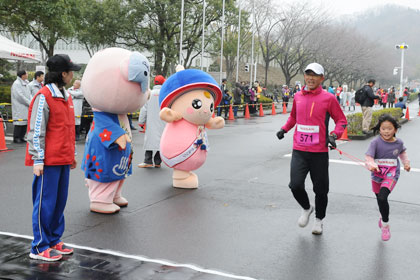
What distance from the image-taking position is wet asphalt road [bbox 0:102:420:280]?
15.8ft

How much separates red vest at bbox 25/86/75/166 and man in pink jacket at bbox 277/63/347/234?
8.49 feet

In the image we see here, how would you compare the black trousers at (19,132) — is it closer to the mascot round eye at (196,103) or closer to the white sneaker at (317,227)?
the mascot round eye at (196,103)

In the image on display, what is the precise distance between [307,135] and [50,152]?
2.82 m

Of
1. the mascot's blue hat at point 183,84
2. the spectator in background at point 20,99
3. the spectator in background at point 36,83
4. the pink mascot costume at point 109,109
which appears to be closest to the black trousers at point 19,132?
the spectator in background at point 20,99

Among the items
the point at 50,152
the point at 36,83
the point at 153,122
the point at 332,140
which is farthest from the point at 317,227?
the point at 36,83

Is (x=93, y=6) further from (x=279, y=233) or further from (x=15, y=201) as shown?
(x=279, y=233)

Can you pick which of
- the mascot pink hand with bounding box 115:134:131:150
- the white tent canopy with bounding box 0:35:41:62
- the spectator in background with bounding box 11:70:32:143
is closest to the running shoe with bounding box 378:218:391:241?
the mascot pink hand with bounding box 115:134:131:150

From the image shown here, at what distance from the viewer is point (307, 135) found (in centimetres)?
552

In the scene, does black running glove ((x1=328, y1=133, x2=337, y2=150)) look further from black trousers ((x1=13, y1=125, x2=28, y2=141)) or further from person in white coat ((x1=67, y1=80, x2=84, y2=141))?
black trousers ((x1=13, y1=125, x2=28, y2=141))

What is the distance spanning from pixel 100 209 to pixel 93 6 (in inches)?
994

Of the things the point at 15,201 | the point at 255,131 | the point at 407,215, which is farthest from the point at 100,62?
the point at 255,131

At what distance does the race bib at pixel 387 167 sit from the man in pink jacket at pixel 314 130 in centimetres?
59

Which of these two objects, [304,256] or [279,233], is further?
[279,233]

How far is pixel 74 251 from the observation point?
4.91m
